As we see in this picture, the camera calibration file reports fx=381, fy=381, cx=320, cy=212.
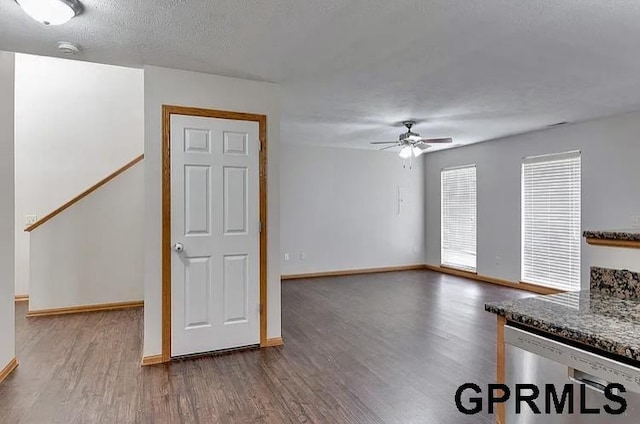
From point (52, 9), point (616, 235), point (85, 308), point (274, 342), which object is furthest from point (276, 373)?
point (85, 308)

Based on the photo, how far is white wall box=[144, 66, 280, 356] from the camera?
10.00 feet

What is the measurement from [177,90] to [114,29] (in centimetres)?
75

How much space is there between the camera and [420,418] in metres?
2.25

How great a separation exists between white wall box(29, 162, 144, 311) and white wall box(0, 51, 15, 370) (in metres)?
1.66

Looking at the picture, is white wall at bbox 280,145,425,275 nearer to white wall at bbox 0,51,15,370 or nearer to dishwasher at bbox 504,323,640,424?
white wall at bbox 0,51,15,370

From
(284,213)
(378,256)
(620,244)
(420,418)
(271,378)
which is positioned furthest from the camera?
(378,256)

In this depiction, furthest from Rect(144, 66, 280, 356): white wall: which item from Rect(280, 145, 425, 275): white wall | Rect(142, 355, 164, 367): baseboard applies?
Rect(280, 145, 425, 275): white wall

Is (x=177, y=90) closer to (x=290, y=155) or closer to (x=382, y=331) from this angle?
(x=382, y=331)

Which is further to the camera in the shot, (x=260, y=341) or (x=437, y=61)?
(x=260, y=341)

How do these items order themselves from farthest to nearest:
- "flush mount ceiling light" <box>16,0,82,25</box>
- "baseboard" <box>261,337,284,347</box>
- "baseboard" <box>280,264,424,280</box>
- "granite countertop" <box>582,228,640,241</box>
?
1. "baseboard" <box>280,264,424,280</box>
2. "baseboard" <box>261,337,284,347</box>
3. "flush mount ceiling light" <box>16,0,82,25</box>
4. "granite countertop" <box>582,228,640,241</box>

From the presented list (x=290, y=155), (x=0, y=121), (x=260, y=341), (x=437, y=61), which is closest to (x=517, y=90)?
(x=437, y=61)

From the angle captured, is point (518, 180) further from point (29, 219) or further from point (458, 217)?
point (29, 219)

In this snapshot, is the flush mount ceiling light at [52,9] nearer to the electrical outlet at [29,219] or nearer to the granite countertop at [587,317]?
the granite countertop at [587,317]

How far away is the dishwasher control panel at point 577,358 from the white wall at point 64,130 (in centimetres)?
571
